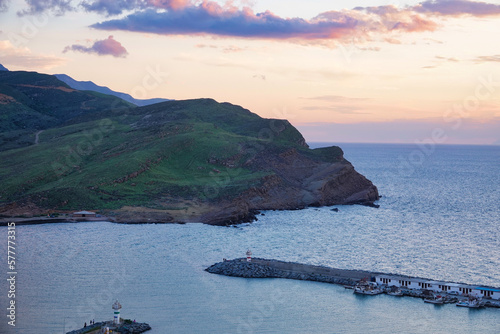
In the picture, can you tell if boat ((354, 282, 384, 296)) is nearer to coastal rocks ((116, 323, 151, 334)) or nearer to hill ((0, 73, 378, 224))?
coastal rocks ((116, 323, 151, 334))

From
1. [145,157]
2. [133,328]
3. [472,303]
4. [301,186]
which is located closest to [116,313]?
[133,328]

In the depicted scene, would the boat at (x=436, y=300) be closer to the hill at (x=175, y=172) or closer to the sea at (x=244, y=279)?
the sea at (x=244, y=279)

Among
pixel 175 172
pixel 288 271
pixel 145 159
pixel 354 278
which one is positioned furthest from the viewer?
pixel 175 172

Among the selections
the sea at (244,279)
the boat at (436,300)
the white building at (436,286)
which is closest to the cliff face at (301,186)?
the sea at (244,279)

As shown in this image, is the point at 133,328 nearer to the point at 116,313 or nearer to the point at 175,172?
the point at 116,313

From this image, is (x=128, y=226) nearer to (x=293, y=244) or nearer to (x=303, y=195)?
(x=293, y=244)

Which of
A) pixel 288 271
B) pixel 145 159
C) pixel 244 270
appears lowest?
pixel 244 270

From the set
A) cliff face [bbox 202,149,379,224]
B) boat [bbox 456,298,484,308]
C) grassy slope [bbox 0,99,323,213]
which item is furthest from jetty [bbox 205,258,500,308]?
grassy slope [bbox 0,99,323,213]
